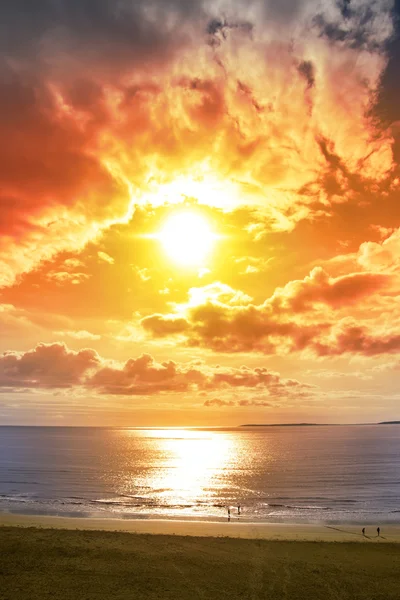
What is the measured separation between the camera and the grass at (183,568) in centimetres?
2700

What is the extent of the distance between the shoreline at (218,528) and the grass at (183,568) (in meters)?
4.78

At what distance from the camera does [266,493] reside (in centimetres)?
7975

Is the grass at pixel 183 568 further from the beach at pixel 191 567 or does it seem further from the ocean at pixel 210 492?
the ocean at pixel 210 492

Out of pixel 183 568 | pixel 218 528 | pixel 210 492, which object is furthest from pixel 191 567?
pixel 210 492

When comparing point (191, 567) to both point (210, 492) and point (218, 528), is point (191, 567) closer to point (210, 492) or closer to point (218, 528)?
point (218, 528)

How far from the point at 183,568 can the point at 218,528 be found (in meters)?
19.5

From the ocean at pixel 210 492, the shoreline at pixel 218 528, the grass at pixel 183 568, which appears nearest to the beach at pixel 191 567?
the grass at pixel 183 568

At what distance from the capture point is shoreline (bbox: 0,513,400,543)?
4497 centimetres

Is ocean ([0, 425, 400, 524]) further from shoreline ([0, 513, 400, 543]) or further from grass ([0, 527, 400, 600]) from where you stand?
grass ([0, 527, 400, 600])

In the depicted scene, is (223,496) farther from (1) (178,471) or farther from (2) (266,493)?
(1) (178,471)

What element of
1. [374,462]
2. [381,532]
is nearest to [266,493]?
Answer: [381,532]

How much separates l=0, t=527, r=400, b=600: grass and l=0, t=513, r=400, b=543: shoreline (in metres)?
4.78

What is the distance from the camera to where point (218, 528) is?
49312 millimetres

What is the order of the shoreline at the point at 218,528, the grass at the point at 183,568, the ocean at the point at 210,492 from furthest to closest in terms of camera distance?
the ocean at the point at 210,492 < the shoreline at the point at 218,528 < the grass at the point at 183,568
